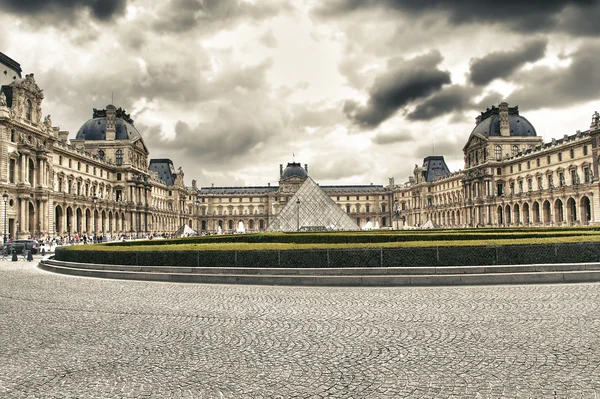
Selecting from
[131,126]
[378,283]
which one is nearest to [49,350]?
[378,283]

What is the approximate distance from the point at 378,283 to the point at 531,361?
7442mm

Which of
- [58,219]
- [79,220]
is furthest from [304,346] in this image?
[79,220]

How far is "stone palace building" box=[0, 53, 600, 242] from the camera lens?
43219 mm

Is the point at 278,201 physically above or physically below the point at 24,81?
below

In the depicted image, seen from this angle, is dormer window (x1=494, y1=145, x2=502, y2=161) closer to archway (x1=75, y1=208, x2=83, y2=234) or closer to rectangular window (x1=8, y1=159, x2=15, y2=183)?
archway (x1=75, y1=208, x2=83, y2=234)

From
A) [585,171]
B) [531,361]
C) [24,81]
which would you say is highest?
[24,81]

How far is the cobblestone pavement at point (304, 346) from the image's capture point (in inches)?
192

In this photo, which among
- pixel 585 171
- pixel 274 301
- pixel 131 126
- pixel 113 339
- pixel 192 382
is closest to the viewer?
pixel 192 382

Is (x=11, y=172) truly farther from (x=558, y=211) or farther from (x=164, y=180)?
(x=558, y=211)

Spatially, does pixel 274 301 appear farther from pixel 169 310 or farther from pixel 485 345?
pixel 485 345

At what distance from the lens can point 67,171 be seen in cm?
5500

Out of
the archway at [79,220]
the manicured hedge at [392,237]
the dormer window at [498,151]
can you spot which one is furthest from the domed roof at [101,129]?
the dormer window at [498,151]

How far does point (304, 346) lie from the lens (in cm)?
644

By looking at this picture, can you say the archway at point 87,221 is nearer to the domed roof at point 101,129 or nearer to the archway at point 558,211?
the domed roof at point 101,129
